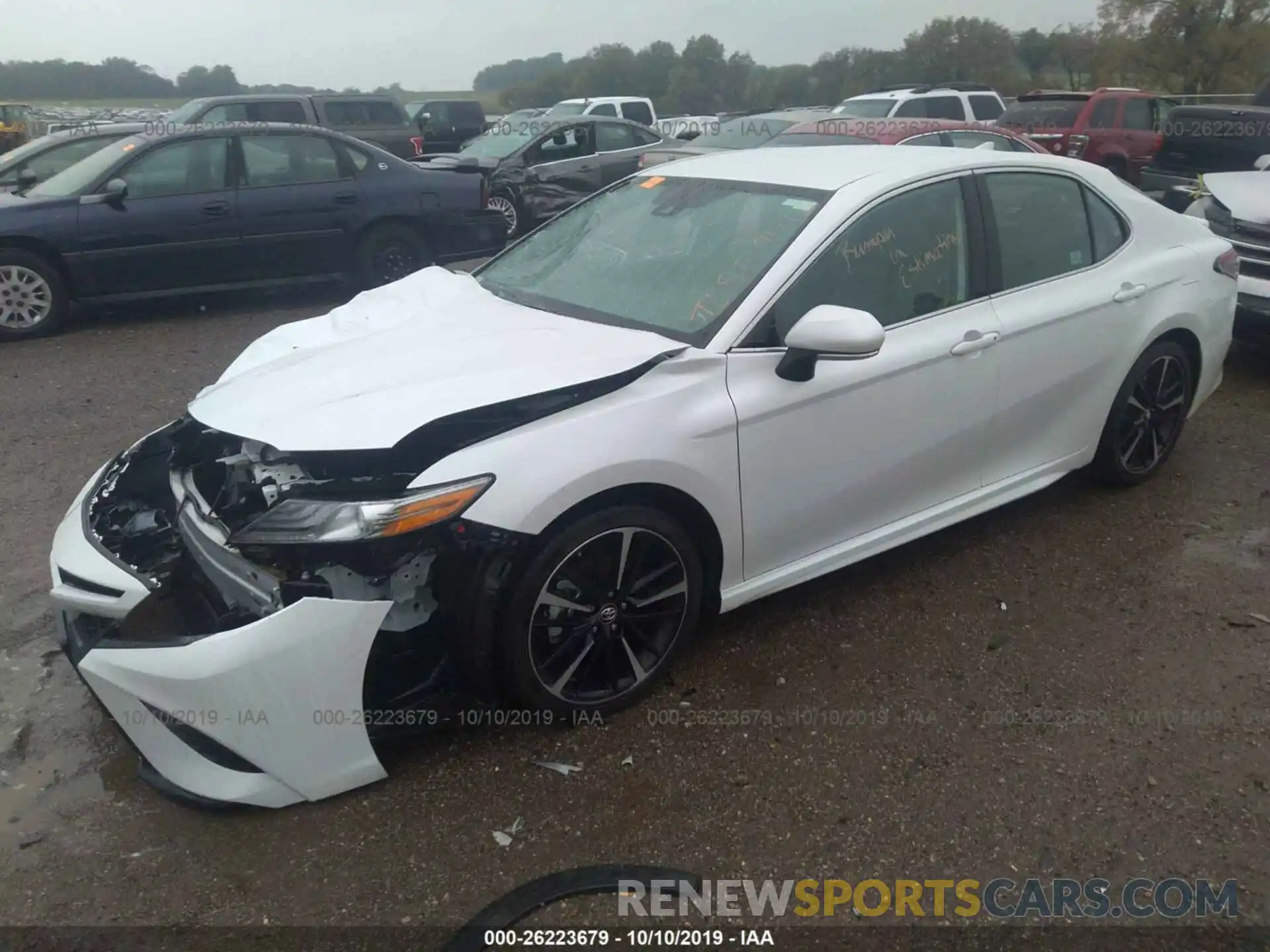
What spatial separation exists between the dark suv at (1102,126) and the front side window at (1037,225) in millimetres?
12084

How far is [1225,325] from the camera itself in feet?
16.0

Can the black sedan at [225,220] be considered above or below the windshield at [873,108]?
below

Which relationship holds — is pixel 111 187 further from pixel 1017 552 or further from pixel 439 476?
pixel 1017 552

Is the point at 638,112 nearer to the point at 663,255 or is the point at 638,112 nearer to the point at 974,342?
the point at 663,255

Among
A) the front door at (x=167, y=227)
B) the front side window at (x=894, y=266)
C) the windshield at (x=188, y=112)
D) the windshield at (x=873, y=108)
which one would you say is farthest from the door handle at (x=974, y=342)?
the windshield at (x=873, y=108)

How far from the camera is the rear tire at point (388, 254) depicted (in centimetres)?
897

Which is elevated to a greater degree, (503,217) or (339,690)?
(503,217)

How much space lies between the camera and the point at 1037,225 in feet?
13.5

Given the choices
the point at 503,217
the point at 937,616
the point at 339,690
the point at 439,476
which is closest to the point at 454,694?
the point at 339,690

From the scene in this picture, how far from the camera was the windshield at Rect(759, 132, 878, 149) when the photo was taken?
391 inches

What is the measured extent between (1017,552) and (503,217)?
6.65 m

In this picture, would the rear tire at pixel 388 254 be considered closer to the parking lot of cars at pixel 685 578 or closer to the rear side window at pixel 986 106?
the parking lot of cars at pixel 685 578

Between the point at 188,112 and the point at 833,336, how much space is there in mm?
12279

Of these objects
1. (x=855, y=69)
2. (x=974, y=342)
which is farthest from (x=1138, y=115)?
(x=855, y=69)
